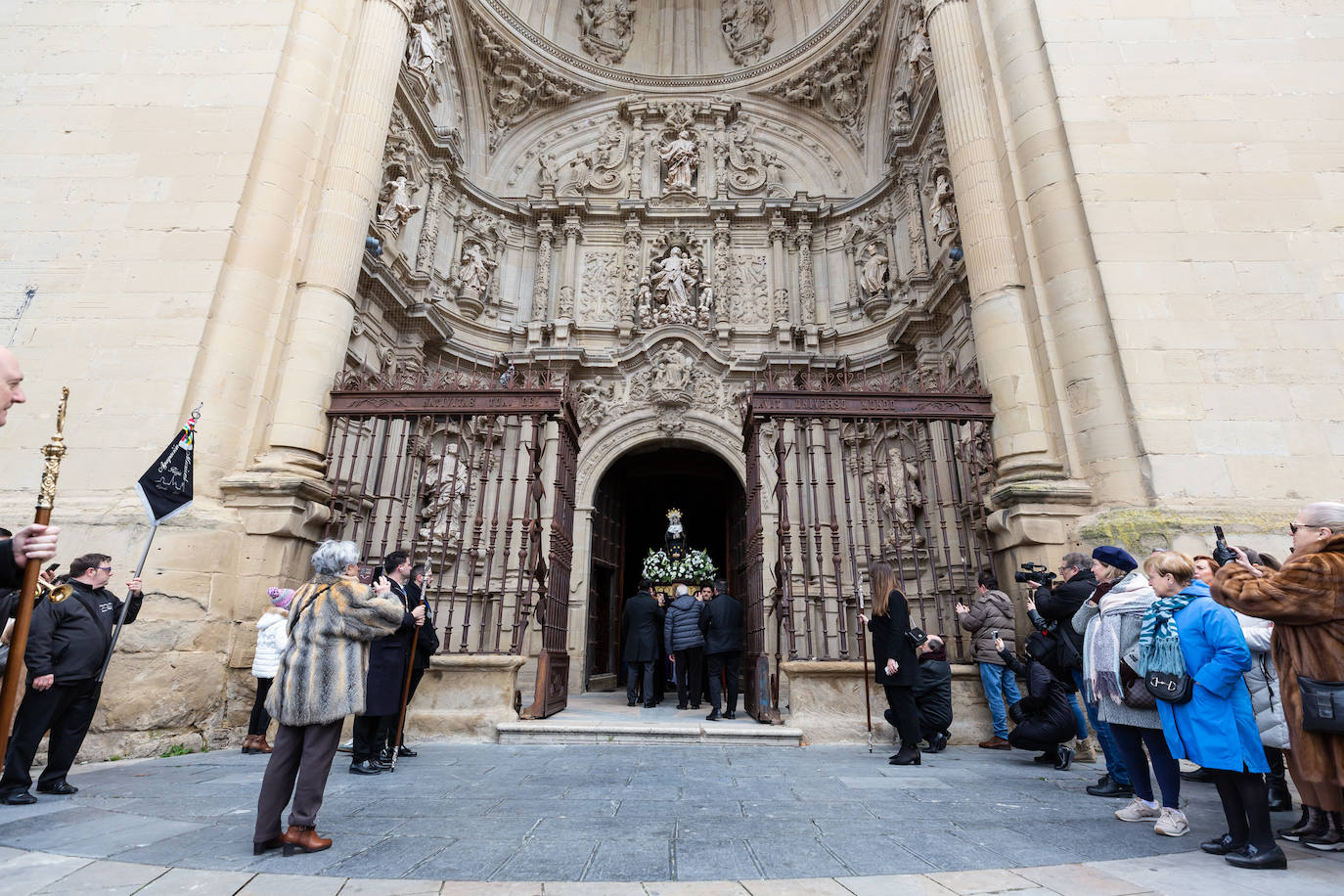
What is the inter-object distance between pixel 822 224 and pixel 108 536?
12.9 metres

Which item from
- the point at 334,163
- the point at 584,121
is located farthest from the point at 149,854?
the point at 584,121

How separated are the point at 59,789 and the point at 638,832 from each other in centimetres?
370

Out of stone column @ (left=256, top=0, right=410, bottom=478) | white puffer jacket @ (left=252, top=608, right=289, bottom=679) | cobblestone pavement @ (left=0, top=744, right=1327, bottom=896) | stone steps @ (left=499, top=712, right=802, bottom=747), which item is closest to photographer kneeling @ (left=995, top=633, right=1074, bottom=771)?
cobblestone pavement @ (left=0, top=744, right=1327, bottom=896)

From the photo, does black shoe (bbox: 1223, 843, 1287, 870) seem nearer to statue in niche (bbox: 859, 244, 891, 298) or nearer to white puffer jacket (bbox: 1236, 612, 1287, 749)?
white puffer jacket (bbox: 1236, 612, 1287, 749)

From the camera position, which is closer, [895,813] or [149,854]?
[149,854]

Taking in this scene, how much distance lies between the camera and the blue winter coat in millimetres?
2811

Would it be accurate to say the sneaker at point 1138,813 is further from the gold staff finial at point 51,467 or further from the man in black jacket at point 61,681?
the man in black jacket at point 61,681

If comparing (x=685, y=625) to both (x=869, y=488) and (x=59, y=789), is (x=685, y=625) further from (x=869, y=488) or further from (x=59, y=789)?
(x=59, y=789)

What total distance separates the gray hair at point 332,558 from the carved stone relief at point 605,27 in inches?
609

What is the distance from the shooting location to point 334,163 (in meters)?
7.59

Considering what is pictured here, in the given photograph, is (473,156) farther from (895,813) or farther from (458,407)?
(895,813)

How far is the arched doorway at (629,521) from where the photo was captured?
1201 cm

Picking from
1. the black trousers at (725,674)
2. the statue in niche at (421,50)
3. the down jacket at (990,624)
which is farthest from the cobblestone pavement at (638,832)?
the statue in niche at (421,50)

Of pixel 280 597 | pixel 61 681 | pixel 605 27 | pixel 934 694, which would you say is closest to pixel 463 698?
pixel 280 597
